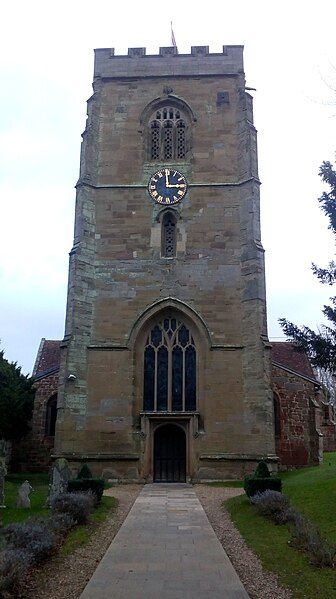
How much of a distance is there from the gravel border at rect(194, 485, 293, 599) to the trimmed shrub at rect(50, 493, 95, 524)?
113 inches

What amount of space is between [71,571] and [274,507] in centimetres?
599

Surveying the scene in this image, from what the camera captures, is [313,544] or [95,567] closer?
[95,567]

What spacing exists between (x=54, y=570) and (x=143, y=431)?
14.0 metres

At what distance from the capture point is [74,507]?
12.3 metres

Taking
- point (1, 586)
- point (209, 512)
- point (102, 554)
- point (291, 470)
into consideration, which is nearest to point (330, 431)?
point (291, 470)

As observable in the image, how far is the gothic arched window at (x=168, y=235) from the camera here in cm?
2500

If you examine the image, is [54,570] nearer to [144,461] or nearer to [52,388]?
[144,461]

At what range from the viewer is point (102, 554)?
944cm

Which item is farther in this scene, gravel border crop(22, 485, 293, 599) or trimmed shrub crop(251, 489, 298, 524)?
trimmed shrub crop(251, 489, 298, 524)

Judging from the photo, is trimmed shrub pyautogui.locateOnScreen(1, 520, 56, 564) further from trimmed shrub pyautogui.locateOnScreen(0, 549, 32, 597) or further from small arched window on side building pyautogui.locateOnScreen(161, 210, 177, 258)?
small arched window on side building pyautogui.locateOnScreen(161, 210, 177, 258)

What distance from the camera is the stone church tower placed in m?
22.2

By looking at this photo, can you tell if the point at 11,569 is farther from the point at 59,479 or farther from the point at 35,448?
the point at 35,448

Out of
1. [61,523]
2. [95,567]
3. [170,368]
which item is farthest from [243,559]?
[170,368]

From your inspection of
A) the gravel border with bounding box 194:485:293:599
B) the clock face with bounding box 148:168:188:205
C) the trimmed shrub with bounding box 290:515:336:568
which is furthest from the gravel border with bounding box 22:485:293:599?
the clock face with bounding box 148:168:188:205
